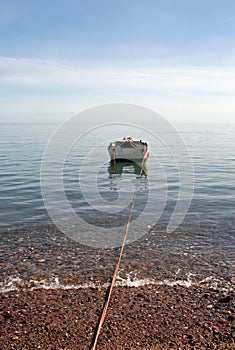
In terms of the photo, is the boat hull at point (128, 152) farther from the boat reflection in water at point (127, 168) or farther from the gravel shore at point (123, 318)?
the gravel shore at point (123, 318)

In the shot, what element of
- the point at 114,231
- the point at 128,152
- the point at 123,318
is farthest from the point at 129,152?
the point at 123,318

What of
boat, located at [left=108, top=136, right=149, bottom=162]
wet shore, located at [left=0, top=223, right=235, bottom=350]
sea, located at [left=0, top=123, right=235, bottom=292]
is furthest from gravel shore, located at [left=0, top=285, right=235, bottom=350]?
boat, located at [left=108, top=136, right=149, bottom=162]

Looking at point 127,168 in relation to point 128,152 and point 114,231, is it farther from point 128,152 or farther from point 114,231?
point 114,231

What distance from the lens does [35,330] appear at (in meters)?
5.98

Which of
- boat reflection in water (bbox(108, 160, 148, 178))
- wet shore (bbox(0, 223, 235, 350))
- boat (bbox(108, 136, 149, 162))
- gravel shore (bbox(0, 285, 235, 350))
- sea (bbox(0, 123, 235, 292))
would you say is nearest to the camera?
gravel shore (bbox(0, 285, 235, 350))

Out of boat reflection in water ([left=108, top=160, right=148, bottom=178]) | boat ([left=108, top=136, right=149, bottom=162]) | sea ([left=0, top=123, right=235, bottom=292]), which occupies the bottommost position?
sea ([left=0, top=123, right=235, bottom=292])

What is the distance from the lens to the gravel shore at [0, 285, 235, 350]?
18.6ft

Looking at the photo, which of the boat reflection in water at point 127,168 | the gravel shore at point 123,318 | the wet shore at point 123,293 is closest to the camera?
the gravel shore at point 123,318

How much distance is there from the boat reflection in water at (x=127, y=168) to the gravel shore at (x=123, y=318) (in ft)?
60.7

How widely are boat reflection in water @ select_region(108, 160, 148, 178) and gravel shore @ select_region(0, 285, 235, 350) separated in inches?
728

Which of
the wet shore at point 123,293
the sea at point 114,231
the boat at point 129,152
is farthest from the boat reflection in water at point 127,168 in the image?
the wet shore at point 123,293

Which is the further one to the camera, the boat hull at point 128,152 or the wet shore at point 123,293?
the boat hull at point 128,152

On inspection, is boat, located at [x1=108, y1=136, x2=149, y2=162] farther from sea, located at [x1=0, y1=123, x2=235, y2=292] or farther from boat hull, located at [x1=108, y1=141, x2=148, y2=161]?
sea, located at [x1=0, y1=123, x2=235, y2=292]

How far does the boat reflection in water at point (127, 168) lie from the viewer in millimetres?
27259
